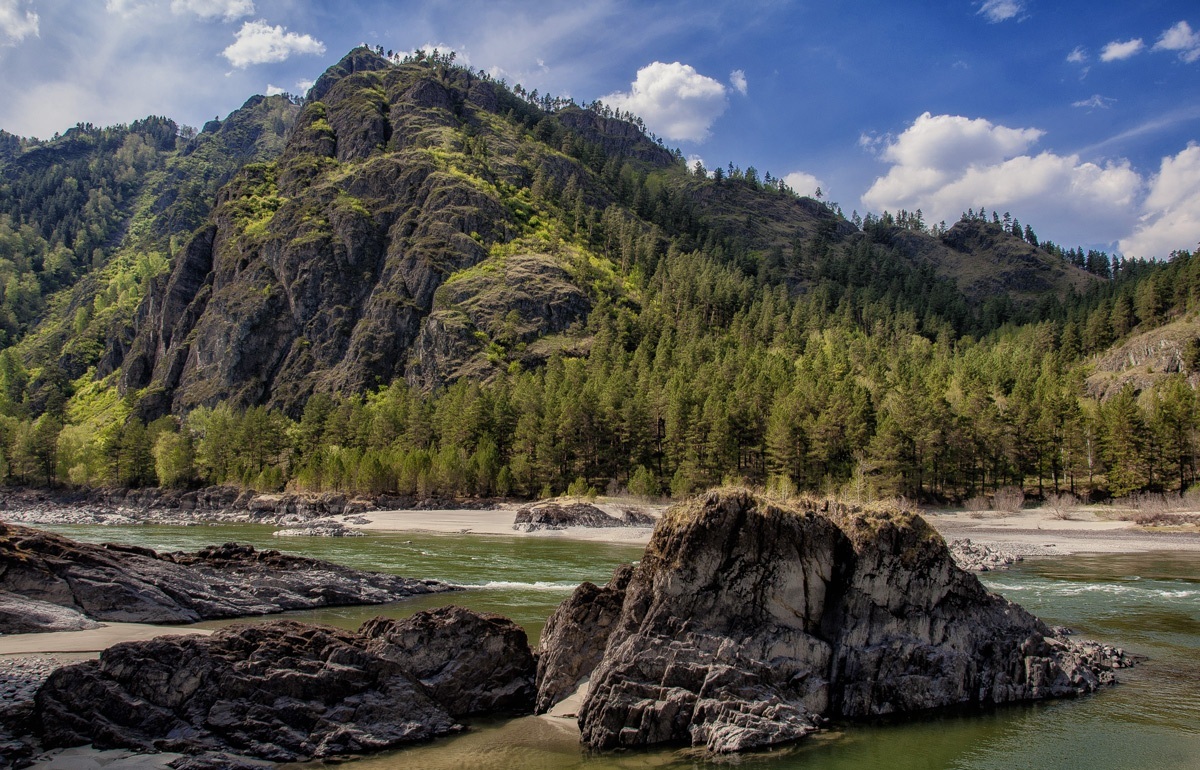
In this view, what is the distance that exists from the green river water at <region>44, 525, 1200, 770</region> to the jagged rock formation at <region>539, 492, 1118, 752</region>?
2.38 feet

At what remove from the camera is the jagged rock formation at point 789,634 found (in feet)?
50.9

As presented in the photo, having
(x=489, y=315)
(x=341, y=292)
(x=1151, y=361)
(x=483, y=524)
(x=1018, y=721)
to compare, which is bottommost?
(x=483, y=524)

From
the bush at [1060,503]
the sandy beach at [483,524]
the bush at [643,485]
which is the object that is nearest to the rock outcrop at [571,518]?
the sandy beach at [483,524]

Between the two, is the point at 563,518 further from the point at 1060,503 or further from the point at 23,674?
the point at 23,674

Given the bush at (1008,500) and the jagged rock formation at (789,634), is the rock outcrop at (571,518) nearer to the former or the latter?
the bush at (1008,500)

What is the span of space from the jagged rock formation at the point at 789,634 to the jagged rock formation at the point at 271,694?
116 inches

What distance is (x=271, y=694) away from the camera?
14828 millimetres

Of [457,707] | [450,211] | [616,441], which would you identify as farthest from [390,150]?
[457,707]

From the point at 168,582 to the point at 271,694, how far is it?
45.0ft

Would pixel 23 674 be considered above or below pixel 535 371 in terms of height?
below

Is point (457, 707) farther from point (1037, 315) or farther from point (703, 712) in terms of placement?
point (1037, 315)

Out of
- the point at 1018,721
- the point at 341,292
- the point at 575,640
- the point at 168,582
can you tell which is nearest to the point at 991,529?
the point at 1018,721

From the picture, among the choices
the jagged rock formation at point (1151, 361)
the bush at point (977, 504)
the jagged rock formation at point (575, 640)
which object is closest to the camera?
the jagged rock formation at point (575, 640)

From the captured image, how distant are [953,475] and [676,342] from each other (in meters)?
62.7
